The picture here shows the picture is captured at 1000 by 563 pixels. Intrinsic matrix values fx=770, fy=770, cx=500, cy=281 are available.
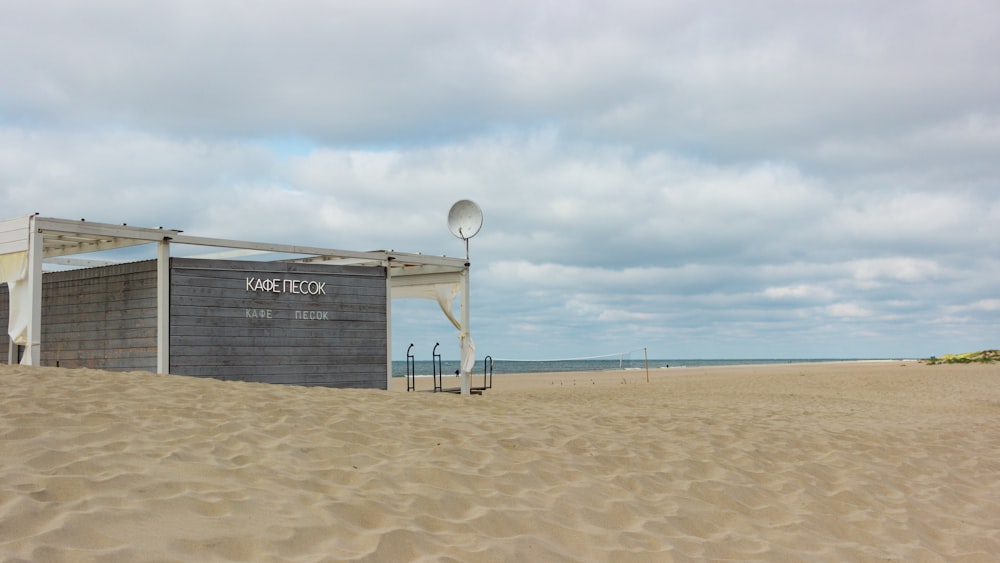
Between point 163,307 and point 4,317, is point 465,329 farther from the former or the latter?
point 4,317

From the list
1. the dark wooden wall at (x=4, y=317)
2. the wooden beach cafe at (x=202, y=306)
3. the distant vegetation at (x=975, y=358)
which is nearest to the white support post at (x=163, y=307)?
the wooden beach cafe at (x=202, y=306)

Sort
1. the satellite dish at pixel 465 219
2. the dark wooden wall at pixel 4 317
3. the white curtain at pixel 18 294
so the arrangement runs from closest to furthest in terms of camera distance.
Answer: the white curtain at pixel 18 294 < the dark wooden wall at pixel 4 317 < the satellite dish at pixel 465 219

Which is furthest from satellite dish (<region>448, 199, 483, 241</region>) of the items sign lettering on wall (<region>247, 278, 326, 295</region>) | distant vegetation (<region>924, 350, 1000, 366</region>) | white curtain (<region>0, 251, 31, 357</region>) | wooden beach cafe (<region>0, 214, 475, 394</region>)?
distant vegetation (<region>924, 350, 1000, 366</region>)

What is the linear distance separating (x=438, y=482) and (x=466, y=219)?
10623 millimetres

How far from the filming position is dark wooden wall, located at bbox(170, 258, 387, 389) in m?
11.9

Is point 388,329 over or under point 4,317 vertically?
under

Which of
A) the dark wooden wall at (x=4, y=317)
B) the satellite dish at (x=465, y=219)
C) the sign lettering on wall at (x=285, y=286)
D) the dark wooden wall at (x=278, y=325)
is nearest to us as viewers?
the dark wooden wall at (x=278, y=325)

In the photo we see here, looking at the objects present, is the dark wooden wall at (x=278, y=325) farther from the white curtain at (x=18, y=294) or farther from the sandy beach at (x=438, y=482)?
the sandy beach at (x=438, y=482)

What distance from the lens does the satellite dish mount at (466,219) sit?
15.5 m

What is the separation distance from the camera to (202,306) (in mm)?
12039

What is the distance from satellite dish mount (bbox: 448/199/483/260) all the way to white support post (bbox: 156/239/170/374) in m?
5.77

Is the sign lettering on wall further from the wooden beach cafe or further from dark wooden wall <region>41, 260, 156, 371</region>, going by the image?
dark wooden wall <region>41, 260, 156, 371</region>

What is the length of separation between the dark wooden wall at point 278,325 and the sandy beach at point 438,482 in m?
3.22

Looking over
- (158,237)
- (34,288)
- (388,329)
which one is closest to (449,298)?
(388,329)
